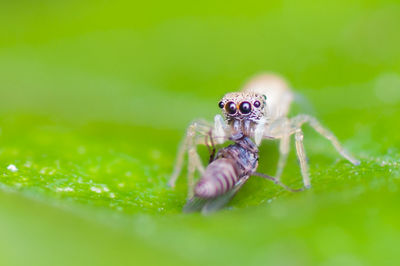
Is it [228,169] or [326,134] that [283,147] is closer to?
[326,134]

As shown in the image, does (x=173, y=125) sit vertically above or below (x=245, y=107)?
above

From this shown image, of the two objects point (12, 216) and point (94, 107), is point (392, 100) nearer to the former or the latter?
point (94, 107)

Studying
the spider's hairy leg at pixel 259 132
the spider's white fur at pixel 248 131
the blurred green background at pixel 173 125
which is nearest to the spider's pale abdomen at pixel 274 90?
the blurred green background at pixel 173 125

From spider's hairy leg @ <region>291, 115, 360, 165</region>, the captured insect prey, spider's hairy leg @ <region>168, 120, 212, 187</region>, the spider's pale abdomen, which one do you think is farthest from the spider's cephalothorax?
the spider's pale abdomen

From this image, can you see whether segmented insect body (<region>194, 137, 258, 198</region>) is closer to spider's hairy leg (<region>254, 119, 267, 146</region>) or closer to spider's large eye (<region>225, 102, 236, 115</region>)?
spider's hairy leg (<region>254, 119, 267, 146</region>)

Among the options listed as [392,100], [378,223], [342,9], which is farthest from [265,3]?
[378,223]

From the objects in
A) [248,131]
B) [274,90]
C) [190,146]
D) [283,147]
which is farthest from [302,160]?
[274,90]
